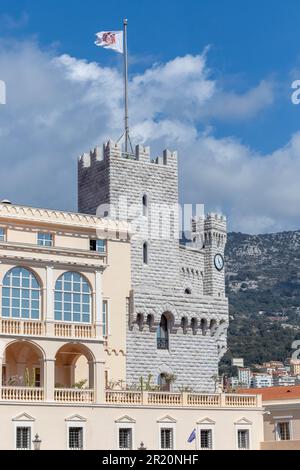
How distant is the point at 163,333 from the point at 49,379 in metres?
15.5

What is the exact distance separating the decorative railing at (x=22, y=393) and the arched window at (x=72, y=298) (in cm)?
447

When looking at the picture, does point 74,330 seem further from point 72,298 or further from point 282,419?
point 282,419

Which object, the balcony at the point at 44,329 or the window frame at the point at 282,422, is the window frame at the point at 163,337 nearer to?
the window frame at the point at 282,422

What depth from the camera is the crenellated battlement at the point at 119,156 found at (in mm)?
72125

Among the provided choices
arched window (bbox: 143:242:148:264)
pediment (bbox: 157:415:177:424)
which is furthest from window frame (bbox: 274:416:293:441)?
arched window (bbox: 143:242:148:264)

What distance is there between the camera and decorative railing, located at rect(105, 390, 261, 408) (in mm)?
60844

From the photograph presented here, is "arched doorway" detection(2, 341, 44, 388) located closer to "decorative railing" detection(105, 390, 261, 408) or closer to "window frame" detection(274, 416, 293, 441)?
"decorative railing" detection(105, 390, 261, 408)

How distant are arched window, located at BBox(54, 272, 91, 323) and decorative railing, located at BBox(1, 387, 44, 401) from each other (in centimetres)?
447

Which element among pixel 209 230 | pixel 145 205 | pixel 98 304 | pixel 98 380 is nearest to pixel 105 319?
pixel 98 304

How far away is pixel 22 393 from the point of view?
57.3 m

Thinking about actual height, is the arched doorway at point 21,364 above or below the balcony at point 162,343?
below

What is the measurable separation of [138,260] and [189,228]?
17117 millimetres

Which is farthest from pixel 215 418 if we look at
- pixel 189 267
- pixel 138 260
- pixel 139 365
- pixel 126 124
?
pixel 126 124

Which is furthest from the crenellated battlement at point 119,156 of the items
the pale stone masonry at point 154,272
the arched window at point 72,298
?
the arched window at point 72,298
